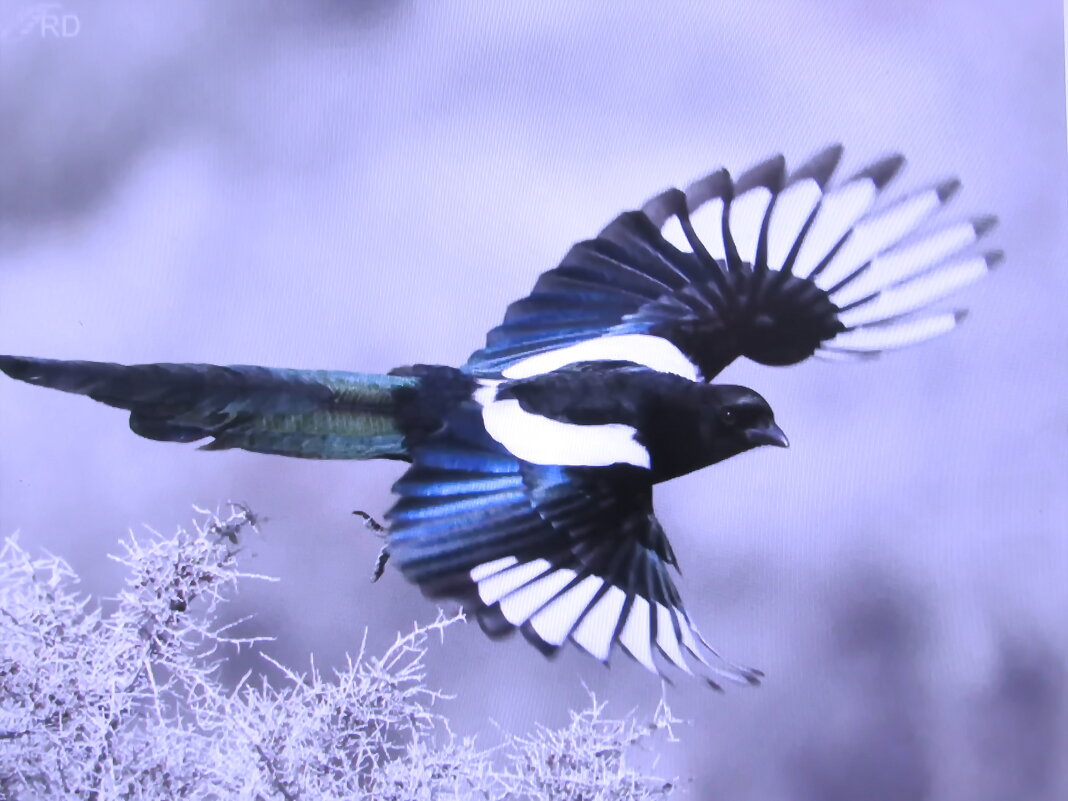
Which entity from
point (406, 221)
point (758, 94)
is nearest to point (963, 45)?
point (758, 94)

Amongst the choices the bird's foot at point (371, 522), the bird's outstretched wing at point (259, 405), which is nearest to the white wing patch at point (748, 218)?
the bird's outstretched wing at point (259, 405)

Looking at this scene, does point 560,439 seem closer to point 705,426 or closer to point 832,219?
point 705,426

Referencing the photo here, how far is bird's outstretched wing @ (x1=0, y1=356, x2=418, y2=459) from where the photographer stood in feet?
3.52

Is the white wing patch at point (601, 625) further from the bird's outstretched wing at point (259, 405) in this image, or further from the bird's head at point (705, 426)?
the bird's outstretched wing at point (259, 405)

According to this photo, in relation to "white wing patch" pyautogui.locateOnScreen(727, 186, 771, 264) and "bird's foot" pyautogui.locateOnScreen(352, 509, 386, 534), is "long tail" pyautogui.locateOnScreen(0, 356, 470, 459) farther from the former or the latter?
"white wing patch" pyautogui.locateOnScreen(727, 186, 771, 264)

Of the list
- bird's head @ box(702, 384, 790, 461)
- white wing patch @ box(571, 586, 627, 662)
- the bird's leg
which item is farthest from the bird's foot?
bird's head @ box(702, 384, 790, 461)

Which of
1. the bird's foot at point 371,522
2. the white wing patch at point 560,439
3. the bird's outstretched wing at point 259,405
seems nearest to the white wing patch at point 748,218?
the white wing patch at point 560,439

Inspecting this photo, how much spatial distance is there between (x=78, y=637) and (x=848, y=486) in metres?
0.80

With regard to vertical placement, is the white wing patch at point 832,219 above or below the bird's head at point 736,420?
above

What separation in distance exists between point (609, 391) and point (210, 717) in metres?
0.53

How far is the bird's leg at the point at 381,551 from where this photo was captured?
44.5 inches

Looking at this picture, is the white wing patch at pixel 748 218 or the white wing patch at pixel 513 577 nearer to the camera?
the white wing patch at pixel 513 577

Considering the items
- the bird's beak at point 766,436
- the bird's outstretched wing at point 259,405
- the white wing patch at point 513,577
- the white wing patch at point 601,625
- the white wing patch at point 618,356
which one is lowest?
the white wing patch at point 601,625

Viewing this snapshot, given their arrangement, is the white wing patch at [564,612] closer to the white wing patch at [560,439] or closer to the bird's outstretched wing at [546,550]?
the bird's outstretched wing at [546,550]
